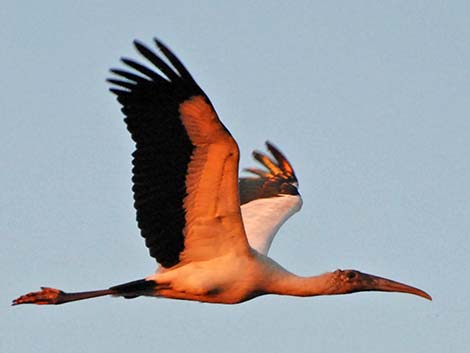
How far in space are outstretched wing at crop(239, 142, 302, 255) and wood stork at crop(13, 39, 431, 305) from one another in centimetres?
61

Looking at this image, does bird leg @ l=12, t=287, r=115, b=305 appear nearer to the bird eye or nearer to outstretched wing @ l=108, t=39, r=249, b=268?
outstretched wing @ l=108, t=39, r=249, b=268

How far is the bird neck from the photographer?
15258 millimetres

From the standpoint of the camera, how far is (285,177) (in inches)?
765

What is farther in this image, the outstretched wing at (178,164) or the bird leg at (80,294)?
the bird leg at (80,294)

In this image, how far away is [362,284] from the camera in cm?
1595

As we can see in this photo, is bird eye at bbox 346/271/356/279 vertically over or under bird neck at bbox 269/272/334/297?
over

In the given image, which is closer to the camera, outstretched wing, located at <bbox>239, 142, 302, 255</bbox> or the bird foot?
the bird foot

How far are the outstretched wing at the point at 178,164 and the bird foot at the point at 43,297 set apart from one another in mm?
1762

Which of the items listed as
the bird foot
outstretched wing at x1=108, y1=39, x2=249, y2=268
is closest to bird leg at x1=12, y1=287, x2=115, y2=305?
the bird foot

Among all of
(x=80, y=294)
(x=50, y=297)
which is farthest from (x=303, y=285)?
(x=50, y=297)

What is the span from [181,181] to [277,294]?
2.04 metres

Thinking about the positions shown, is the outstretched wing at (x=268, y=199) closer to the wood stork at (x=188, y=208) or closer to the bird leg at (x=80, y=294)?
the wood stork at (x=188, y=208)

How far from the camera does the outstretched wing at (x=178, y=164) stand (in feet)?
44.9

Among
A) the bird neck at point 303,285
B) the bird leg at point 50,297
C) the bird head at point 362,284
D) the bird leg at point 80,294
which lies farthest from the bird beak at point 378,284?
the bird leg at point 50,297
